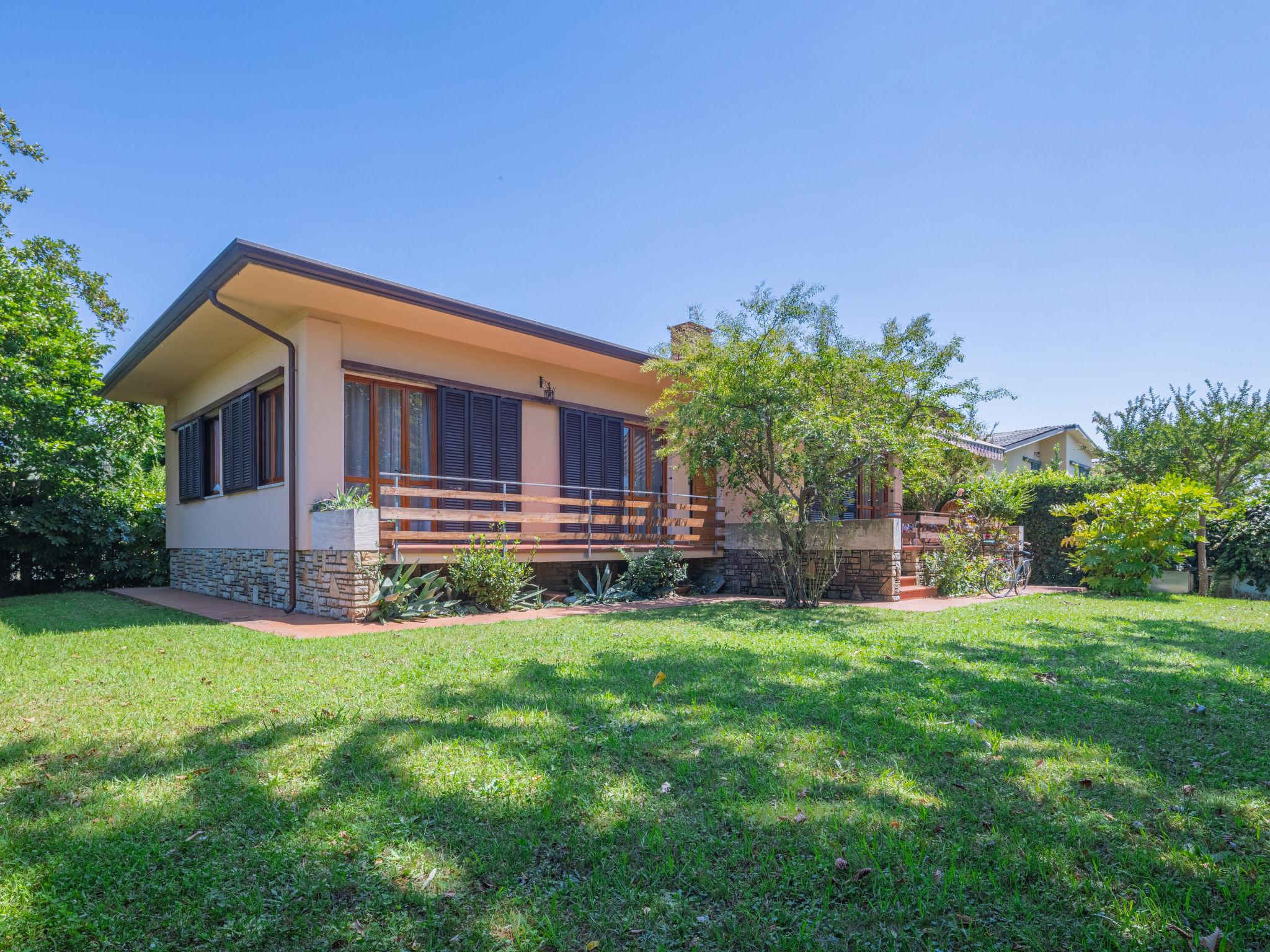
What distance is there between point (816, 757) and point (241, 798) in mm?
2492

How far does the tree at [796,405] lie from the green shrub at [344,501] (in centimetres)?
403

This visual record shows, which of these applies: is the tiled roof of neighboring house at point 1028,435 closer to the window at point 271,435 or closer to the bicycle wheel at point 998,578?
the bicycle wheel at point 998,578

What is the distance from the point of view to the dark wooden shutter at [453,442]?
10.2 metres

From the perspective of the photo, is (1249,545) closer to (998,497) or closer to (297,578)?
(998,497)

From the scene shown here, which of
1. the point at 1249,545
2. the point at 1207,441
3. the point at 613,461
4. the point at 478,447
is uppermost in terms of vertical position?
the point at 1207,441

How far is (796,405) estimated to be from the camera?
9320mm

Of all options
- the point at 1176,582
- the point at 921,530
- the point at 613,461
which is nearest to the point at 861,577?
the point at 921,530

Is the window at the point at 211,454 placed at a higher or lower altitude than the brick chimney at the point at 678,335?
lower

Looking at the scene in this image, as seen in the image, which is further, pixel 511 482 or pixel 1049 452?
pixel 1049 452

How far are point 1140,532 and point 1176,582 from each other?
2.69 meters

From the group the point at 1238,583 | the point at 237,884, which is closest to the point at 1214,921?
the point at 237,884

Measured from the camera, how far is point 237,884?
7.30 feet

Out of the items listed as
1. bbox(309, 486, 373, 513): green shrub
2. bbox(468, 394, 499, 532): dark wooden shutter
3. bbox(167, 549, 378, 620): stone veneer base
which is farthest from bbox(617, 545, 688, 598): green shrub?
bbox(167, 549, 378, 620): stone veneer base

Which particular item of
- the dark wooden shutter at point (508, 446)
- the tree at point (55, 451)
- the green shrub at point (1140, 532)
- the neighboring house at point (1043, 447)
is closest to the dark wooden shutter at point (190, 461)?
the tree at point (55, 451)
